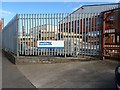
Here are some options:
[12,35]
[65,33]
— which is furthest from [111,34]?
[12,35]

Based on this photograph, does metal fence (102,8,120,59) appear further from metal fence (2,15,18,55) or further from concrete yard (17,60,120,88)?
metal fence (2,15,18,55)

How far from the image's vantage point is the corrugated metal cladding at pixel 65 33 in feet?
45.1

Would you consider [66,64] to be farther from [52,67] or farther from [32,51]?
[32,51]

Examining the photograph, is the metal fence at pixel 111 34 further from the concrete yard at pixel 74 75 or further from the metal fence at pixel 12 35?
the metal fence at pixel 12 35

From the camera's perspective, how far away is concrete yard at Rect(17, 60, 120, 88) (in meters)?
8.69

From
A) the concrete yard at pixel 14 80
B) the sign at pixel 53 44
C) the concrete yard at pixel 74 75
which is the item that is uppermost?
the sign at pixel 53 44

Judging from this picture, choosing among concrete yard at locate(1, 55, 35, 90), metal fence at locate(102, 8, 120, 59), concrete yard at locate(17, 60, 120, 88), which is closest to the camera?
concrete yard at locate(17, 60, 120, 88)

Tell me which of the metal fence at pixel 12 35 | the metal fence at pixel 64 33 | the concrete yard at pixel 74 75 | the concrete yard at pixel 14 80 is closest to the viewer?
A: the concrete yard at pixel 74 75

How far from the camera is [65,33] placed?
14.2m

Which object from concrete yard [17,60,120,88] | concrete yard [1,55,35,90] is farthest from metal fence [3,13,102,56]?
concrete yard [1,55,35,90]

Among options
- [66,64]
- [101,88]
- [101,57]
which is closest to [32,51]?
[66,64]

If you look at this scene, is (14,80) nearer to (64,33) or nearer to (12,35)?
(64,33)

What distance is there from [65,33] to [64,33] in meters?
0.05

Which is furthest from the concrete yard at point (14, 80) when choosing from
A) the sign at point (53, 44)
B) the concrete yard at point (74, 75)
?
the sign at point (53, 44)
